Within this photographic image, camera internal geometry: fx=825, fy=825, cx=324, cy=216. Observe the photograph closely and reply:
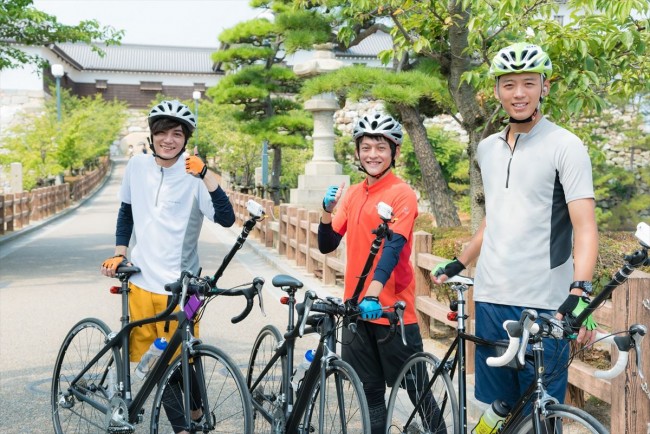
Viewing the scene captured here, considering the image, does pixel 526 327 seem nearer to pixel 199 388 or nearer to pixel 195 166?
pixel 199 388

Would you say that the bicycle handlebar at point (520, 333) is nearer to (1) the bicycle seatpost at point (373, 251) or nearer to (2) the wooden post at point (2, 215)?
(1) the bicycle seatpost at point (373, 251)

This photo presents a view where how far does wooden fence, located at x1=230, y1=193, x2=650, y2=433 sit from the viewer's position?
393 centimetres

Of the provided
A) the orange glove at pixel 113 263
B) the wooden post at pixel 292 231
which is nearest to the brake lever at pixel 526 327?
the orange glove at pixel 113 263

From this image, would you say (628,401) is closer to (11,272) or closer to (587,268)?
(587,268)

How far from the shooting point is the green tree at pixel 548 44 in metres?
6.25

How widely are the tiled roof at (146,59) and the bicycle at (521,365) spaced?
61.7 m

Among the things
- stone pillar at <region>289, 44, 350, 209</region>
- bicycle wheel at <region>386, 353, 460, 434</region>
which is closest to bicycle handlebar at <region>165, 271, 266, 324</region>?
bicycle wheel at <region>386, 353, 460, 434</region>

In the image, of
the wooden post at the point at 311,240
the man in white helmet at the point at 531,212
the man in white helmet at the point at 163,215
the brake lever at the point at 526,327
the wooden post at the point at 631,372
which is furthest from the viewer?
the wooden post at the point at 311,240

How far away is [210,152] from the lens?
43.1m

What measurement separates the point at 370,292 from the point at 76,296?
7734 millimetres

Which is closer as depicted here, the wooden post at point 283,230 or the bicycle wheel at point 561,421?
the bicycle wheel at point 561,421

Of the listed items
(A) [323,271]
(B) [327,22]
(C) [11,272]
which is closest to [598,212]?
(B) [327,22]

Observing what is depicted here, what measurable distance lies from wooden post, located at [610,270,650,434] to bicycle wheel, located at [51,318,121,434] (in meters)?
2.55

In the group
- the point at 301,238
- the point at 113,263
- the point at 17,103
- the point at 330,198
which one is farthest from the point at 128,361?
the point at 17,103
